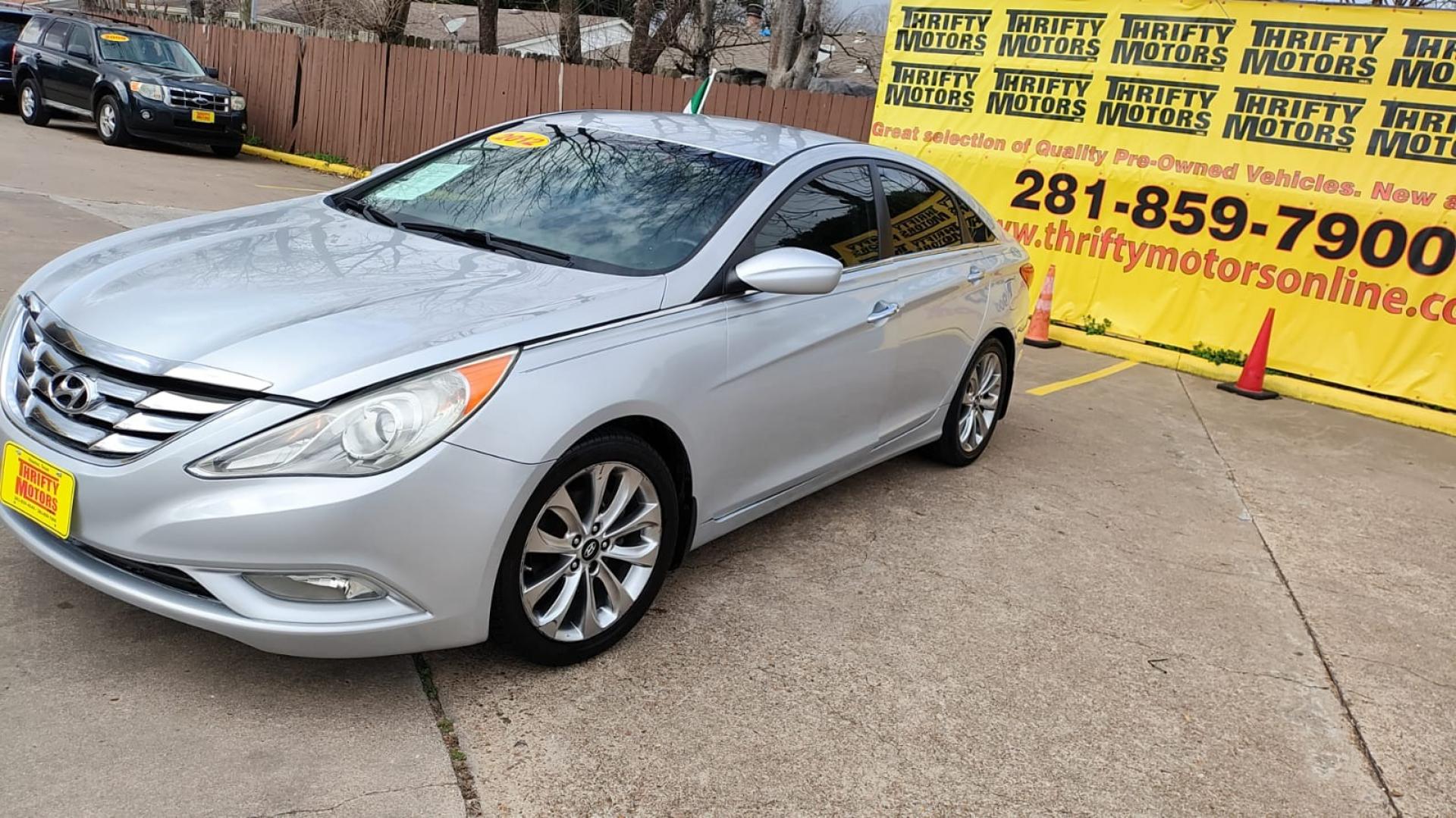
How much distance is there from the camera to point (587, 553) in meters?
3.36

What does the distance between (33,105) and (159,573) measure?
16793 millimetres

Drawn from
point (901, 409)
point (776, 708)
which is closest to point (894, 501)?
point (901, 409)

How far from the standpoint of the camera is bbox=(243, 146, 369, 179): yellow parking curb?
16.4m

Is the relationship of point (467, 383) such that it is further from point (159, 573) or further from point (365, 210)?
point (365, 210)

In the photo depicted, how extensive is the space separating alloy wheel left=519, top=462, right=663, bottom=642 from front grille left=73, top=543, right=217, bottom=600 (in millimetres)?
807

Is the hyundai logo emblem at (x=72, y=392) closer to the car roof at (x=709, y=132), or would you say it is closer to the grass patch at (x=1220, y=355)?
the car roof at (x=709, y=132)

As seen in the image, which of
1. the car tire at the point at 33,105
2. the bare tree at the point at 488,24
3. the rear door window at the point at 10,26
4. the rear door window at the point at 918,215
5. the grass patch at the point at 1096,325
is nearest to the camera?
the rear door window at the point at 918,215

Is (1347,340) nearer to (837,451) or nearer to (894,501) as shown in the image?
(894,501)

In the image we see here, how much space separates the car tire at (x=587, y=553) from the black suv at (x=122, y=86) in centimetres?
1403

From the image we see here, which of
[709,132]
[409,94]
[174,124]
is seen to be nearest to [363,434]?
[709,132]

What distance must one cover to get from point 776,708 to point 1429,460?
5764 mm

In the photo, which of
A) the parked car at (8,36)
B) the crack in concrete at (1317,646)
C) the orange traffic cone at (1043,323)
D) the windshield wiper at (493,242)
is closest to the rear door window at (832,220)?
the windshield wiper at (493,242)

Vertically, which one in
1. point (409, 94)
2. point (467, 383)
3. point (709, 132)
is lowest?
point (467, 383)

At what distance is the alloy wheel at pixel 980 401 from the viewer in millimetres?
5727
